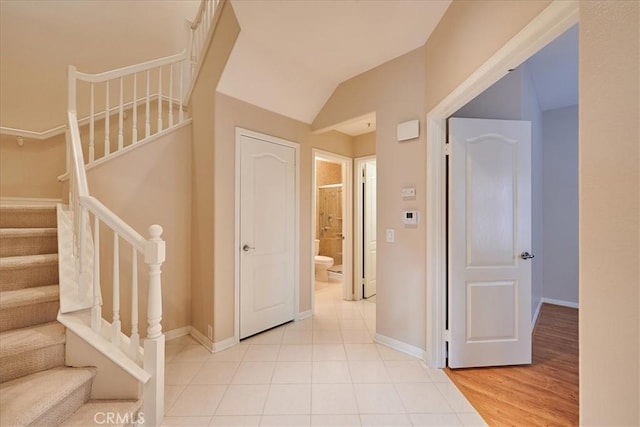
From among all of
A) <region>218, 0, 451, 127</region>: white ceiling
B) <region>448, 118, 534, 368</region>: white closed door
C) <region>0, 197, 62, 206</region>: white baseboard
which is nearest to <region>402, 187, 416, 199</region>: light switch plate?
<region>448, 118, 534, 368</region>: white closed door

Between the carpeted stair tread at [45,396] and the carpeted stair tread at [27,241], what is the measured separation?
992mm

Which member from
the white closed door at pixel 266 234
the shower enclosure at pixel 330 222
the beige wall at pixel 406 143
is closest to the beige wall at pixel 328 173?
the shower enclosure at pixel 330 222

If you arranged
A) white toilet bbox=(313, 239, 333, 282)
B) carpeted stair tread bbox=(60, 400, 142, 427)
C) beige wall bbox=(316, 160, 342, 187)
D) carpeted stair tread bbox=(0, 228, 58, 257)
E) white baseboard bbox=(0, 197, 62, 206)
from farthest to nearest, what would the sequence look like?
beige wall bbox=(316, 160, 342, 187)
white toilet bbox=(313, 239, 333, 282)
white baseboard bbox=(0, 197, 62, 206)
carpeted stair tread bbox=(0, 228, 58, 257)
carpeted stair tread bbox=(60, 400, 142, 427)

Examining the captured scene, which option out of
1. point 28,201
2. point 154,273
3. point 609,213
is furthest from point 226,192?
point 609,213

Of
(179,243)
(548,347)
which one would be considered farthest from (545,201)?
(179,243)

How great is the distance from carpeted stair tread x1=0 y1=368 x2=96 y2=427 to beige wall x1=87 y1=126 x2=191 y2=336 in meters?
1.10

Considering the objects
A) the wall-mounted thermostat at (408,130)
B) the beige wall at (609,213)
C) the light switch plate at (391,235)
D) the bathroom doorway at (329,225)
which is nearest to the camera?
the beige wall at (609,213)

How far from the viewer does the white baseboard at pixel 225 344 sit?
2.41 meters

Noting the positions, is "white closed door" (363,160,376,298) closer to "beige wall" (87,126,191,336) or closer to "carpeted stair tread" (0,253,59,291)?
"beige wall" (87,126,191,336)

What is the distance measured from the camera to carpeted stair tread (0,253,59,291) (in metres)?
1.60

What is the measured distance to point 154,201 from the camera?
2.56 metres

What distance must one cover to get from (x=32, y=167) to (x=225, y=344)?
2733 millimetres

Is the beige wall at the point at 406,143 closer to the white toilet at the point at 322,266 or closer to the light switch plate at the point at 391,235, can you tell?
the light switch plate at the point at 391,235

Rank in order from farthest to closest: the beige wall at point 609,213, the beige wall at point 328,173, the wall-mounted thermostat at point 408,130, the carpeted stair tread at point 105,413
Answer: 1. the beige wall at point 328,173
2. the wall-mounted thermostat at point 408,130
3. the carpeted stair tread at point 105,413
4. the beige wall at point 609,213
